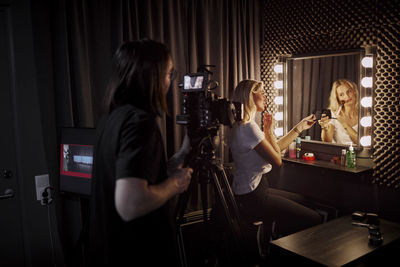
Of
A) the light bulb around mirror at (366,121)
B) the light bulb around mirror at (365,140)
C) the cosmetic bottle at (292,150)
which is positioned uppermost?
the light bulb around mirror at (366,121)

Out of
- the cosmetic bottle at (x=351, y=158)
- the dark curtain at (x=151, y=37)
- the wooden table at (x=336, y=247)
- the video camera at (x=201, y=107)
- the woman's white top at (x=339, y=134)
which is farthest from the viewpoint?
the woman's white top at (x=339, y=134)

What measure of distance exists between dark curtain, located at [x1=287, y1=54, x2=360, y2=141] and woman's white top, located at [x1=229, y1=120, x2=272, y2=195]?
2.35 feet

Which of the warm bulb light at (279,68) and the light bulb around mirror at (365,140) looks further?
the warm bulb light at (279,68)

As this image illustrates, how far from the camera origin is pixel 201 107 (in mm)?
1889

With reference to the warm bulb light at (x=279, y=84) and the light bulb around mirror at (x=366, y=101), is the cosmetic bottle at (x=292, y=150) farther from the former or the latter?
the light bulb around mirror at (x=366, y=101)

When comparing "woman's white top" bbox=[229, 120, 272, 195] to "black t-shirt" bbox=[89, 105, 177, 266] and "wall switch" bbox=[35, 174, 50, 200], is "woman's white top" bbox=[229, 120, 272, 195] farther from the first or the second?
"wall switch" bbox=[35, 174, 50, 200]

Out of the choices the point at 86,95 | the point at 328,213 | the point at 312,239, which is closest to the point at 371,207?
the point at 328,213

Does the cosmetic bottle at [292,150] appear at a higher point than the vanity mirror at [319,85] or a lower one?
lower

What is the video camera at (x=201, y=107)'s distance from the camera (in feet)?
6.14

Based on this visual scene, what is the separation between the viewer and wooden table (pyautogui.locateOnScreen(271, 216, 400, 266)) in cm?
175

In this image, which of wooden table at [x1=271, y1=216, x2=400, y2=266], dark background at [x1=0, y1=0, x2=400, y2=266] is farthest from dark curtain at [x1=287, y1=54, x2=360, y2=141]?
wooden table at [x1=271, y1=216, x2=400, y2=266]

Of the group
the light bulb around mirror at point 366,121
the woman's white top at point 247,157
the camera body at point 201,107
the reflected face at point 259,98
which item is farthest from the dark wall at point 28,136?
the light bulb around mirror at point 366,121

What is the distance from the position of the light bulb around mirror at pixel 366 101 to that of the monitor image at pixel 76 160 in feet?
5.92

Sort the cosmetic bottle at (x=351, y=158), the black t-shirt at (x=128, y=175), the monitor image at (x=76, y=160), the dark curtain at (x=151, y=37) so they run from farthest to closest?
the cosmetic bottle at (x=351, y=158) → the dark curtain at (x=151, y=37) → the monitor image at (x=76, y=160) → the black t-shirt at (x=128, y=175)
